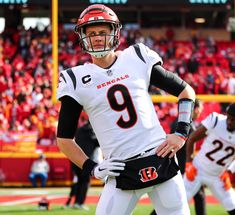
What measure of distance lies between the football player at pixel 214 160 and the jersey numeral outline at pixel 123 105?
2542mm

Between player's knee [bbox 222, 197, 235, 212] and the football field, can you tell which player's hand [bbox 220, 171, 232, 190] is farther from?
the football field

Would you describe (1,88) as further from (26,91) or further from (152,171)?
(152,171)

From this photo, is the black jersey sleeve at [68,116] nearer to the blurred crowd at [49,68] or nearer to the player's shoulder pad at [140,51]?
the player's shoulder pad at [140,51]

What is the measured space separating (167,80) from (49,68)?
13.1 metres

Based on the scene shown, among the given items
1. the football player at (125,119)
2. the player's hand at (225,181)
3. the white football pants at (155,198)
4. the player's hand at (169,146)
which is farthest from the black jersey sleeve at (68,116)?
the player's hand at (225,181)

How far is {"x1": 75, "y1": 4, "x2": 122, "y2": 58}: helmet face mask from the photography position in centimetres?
355

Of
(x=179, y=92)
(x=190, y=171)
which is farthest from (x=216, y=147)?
(x=179, y=92)

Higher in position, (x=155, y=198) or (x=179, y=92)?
(x=179, y=92)

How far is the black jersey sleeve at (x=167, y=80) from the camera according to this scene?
11.6ft

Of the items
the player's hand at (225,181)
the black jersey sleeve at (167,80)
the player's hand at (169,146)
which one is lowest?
the player's hand at (225,181)

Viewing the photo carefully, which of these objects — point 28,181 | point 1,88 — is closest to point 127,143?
point 28,181

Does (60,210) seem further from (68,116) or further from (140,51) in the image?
(140,51)

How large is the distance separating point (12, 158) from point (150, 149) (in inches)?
357

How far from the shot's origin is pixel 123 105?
347 cm
